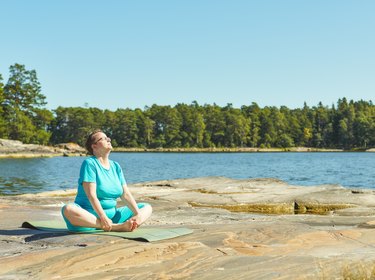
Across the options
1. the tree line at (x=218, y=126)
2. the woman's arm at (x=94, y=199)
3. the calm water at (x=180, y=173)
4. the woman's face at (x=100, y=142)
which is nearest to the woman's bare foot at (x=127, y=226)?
the woman's arm at (x=94, y=199)

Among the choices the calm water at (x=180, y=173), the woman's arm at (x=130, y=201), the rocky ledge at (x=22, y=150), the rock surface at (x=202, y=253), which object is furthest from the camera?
the rocky ledge at (x=22, y=150)

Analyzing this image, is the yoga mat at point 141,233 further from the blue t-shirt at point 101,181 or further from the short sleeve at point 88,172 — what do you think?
the short sleeve at point 88,172

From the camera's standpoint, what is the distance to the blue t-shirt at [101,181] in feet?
24.5

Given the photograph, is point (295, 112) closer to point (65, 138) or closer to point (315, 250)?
point (65, 138)

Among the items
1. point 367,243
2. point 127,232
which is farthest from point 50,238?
point 367,243

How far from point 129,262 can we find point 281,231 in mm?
3307

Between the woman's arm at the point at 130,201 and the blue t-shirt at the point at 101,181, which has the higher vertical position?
the blue t-shirt at the point at 101,181

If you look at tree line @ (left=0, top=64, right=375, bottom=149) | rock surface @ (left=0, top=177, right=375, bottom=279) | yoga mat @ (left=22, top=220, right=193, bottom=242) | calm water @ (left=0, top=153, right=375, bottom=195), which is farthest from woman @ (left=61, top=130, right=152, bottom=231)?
tree line @ (left=0, top=64, right=375, bottom=149)

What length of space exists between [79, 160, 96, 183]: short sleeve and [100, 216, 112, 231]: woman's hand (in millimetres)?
620

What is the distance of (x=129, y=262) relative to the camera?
20.5 ft

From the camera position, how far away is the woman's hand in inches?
299

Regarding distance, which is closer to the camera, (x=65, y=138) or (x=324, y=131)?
(x=65, y=138)

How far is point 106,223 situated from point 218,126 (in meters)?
154

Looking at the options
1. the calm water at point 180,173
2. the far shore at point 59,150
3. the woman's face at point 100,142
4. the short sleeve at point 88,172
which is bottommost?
the calm water at point 180,173
